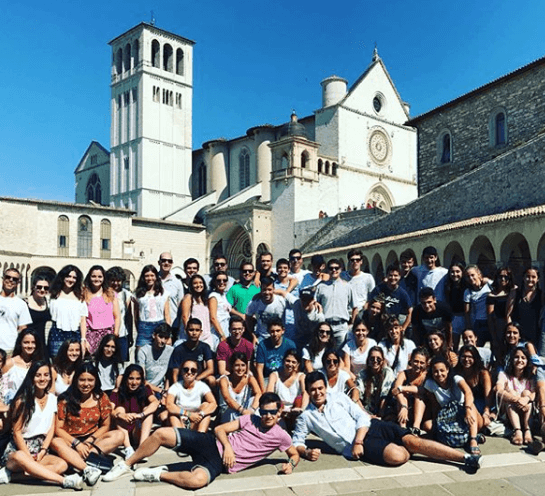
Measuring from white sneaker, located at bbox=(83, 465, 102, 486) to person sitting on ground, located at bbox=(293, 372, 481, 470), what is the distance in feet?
6.35

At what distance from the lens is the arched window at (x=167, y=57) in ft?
172

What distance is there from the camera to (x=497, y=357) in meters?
6.87

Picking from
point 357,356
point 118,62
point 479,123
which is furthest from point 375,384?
point 118,62

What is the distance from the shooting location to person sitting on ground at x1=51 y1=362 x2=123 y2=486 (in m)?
5.29

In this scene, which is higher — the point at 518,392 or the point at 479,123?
the point at 479,123

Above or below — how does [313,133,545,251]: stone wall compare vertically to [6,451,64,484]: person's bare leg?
above

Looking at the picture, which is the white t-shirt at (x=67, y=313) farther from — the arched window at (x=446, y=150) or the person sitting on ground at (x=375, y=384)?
the arched window at (x=446, y=150)

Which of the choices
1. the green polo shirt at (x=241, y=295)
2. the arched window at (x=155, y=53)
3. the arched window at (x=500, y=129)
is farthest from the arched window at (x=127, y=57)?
the green polo shirt at (x=241, y=295)

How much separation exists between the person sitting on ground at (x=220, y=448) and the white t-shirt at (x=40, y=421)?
2.58 feet

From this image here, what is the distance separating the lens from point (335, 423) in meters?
5.70

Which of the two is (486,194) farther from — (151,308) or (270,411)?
(270,411)

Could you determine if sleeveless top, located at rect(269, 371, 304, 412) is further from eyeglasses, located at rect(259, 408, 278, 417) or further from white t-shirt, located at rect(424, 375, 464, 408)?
white t-shirt, located at rect(424, 375, 464, 408)

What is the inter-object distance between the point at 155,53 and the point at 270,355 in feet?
165

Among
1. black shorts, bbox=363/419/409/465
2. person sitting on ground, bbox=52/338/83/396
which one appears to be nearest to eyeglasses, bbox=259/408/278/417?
black shorts, bbox=363/419/409/465
